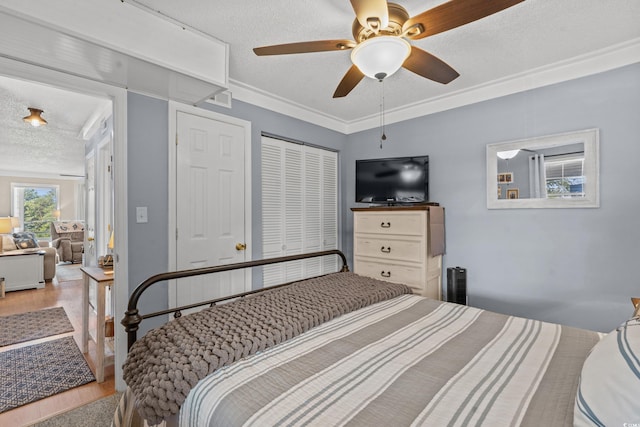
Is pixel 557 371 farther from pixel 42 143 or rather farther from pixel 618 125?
pixel 42 143

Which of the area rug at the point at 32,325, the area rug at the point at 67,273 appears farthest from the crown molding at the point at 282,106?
the area rug at the point at 67,273

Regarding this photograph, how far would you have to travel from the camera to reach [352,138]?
159 inches

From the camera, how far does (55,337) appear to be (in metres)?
3.03

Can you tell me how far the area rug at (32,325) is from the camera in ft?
9.86

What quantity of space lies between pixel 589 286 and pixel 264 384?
2677 mm

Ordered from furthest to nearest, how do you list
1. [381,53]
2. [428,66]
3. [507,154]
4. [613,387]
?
[507,154] → [428,66] → [381,53] → [613,387]

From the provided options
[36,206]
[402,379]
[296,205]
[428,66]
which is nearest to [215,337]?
[402,379]

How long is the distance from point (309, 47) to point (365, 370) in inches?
63.1

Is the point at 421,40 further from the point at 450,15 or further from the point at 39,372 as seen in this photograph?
the point at 39,372

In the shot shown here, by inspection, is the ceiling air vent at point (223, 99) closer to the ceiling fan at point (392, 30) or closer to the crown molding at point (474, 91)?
the crown molding at point (474, 91)

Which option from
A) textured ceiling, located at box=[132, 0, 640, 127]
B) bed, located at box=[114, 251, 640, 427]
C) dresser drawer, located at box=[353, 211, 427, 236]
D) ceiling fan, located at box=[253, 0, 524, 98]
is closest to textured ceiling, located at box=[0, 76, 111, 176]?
textured ceiling, located at box=[132, 0, 640, 127]

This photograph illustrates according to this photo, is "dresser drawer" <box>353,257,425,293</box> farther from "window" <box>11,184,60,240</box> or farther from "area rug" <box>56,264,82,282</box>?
"window" <box>11,184,60,240</box>

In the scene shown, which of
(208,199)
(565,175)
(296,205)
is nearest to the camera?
(565,175)

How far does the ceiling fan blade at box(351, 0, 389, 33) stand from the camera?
134 centimetres
